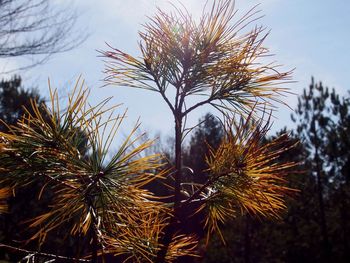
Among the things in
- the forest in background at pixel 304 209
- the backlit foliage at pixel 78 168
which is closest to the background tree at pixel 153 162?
the backlit foliage at pixel 78 168

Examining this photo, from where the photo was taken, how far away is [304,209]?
649 inches

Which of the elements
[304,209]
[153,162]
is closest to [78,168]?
[153,162]

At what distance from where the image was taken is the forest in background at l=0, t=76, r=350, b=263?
12.4m

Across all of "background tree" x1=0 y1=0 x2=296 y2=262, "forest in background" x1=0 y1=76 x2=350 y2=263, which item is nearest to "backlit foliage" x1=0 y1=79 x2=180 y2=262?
"background tree" x1=0 y1=0 x2=296 y2=262

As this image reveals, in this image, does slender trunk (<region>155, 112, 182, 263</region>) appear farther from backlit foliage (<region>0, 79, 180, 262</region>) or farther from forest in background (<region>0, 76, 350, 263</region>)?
forest in background (<region>0, 76, 350, 263</region>)

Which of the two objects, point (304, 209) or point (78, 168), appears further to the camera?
point (304, 209)

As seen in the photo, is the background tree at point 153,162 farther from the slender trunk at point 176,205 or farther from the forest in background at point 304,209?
the forest in background at point 304,209

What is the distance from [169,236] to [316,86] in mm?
16873

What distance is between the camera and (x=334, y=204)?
A: 56.1 ft

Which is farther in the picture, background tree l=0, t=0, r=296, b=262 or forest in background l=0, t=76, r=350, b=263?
forest in background l=0, t=76, r=350, b=263

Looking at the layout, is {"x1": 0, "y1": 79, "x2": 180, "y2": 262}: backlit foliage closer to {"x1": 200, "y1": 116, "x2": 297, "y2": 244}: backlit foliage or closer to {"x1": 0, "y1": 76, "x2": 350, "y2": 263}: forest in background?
{"x1": 200, "y1": 116, "x2": 297, "y2": 244}: backlit foliage

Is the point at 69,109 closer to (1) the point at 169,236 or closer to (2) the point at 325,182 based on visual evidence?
(1) the point at 169,236

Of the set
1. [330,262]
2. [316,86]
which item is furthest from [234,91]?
[316,86]

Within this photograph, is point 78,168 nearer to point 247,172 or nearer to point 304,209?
point 247,172
